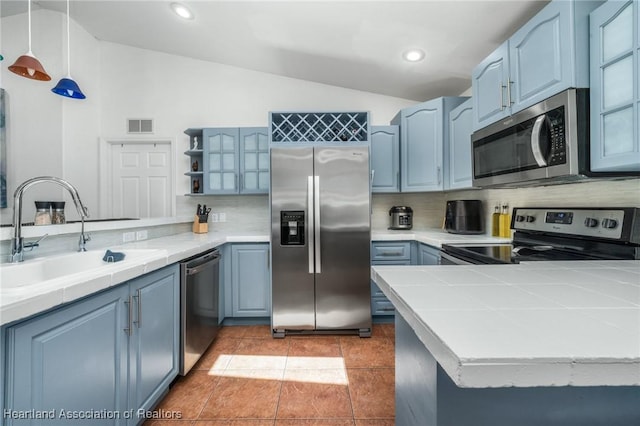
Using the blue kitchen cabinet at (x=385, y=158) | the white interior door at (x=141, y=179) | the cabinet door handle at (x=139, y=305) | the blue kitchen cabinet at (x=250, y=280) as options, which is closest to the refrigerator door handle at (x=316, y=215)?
the blue kitchen cabinet at (x=250, y=280)

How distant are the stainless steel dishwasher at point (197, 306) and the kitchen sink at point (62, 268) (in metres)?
0.33

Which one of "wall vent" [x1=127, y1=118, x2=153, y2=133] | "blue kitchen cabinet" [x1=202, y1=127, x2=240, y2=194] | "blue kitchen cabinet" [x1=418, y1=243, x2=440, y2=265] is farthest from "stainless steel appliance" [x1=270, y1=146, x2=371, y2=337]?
"wall vent" [x1=127, y1=118, x2=153, y2=133]

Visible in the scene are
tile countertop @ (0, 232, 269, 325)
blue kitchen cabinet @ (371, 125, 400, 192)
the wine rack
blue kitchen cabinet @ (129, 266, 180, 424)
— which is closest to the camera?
tile countertop @ (0, 232, 269, 325)

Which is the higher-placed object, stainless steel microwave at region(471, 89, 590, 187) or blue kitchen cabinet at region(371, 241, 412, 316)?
stainless steel microwave at region(471, 89, 590, 187)

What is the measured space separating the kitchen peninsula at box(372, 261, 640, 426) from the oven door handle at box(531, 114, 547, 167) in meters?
0.57

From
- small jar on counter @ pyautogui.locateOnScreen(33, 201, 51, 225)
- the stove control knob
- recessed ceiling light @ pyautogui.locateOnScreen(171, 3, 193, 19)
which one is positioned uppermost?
recessed ceiling light @ pyautogui.locateOnScreen(171, 3, 193, 19)

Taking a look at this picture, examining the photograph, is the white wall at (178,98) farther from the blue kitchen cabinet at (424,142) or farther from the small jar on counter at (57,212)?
the small jar on counter at (57,212)

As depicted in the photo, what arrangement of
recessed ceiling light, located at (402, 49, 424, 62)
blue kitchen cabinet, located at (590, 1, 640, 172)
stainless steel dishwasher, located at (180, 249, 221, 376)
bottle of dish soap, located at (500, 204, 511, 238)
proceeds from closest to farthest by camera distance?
1. blue kitchen cabinet, located at (590, 1, 640, 172)
2. stainless steel dishwasher, located at (180, 249, 221, 376)
3. bottle of dish soap, located at (500, 204, 511, 238)
4. recessed ceiling light, located at (402, 49, 424, 62)

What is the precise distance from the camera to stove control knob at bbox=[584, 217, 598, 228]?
144 cm

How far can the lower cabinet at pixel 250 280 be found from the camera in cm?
278

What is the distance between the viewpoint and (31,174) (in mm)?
2963

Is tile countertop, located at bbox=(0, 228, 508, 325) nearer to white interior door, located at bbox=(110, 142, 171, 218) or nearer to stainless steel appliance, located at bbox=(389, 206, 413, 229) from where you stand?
white interior door, located at bbox=(110, 142, 171, 218)

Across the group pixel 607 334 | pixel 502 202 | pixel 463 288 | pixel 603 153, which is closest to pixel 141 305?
pixel 463 288

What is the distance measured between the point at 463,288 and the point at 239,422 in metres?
1.47
